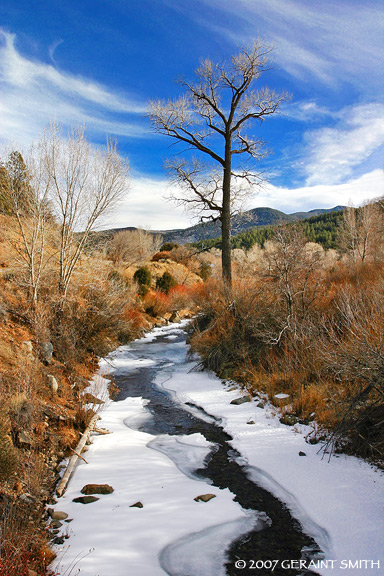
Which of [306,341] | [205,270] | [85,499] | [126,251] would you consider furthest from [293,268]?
[126,251]

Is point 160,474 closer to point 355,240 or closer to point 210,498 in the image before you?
point 210,498

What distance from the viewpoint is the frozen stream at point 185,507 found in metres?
2.97

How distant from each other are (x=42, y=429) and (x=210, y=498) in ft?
8.98

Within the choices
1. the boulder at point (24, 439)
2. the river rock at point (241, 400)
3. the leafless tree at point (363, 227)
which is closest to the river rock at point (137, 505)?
the boulder at point (24, 439)

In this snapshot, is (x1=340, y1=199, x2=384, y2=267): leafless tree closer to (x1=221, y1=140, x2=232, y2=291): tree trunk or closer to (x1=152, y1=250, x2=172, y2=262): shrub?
(x1=152, y1=250, x2=172, y2=262): shrub

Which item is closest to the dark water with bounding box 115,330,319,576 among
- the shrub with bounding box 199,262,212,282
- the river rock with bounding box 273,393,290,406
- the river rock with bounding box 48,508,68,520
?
the river rock with bounding box 273,393,290,406

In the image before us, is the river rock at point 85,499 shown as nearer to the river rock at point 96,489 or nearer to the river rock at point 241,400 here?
the river rock at point 96,489

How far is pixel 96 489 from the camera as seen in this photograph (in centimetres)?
399

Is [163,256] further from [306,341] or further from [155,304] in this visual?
[306,341]

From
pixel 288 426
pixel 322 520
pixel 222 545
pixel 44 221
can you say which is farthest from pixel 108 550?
pixel 44 221

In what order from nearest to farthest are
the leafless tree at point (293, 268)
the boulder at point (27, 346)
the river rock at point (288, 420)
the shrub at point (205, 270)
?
1. the river rock at point (288, 420)
2. the boulder at point (27, 346)
3. the leafless tree at point (293, 268)
4. the shrub at point (205, 270)

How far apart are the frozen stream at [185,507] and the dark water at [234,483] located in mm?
11

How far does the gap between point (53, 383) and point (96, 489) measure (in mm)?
3203

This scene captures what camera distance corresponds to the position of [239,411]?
6.61 meters
